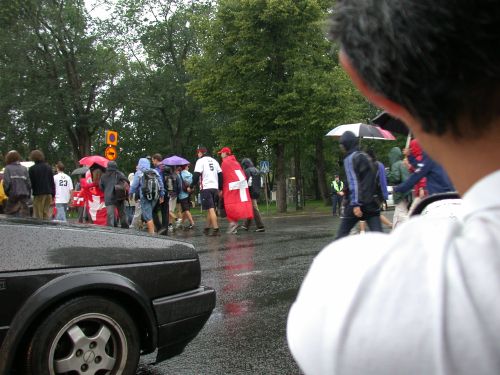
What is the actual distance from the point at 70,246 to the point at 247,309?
9.28 feet

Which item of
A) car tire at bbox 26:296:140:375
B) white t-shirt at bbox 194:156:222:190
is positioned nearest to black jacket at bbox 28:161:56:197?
→ white t-shirt at bbox 194:156:222:190

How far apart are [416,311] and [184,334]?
11.8 ft

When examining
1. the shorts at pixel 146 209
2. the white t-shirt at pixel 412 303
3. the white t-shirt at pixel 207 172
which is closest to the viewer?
the white t-shirt at pixel 412 303

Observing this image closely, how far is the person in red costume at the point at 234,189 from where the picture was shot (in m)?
13.6

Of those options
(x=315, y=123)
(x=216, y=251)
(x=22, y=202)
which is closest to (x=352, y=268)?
(x=216, y=251)

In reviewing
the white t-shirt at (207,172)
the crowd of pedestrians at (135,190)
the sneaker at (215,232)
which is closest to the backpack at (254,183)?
the crowd of pedestrians at (135,190)

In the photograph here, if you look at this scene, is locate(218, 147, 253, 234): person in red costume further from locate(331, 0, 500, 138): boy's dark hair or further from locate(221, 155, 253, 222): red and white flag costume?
locate(331, 0, 500, 138): boy's dark hair

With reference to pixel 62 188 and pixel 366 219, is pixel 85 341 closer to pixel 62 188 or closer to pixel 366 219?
pixel 366 219

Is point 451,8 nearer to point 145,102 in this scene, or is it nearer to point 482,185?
point 482,185

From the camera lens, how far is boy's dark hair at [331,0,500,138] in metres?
0.64

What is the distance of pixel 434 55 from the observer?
0.65 metres

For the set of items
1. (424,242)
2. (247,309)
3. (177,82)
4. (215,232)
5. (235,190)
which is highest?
(177,82)

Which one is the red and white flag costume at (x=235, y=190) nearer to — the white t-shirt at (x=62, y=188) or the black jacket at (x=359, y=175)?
the white t-shirt at (x=62, y=188)

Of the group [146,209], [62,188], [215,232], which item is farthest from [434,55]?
[62,188]
